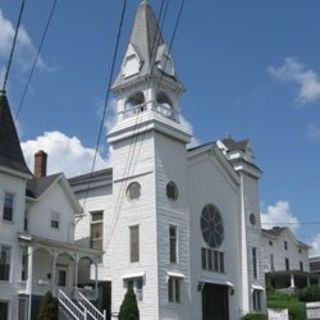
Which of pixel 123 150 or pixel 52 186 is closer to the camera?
pixel 52 186

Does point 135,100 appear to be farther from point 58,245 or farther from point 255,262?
point 255,262

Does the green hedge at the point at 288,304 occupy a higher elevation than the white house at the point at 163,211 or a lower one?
lower

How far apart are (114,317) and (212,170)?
12.7m

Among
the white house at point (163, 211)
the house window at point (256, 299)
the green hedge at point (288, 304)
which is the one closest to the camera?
the white house at point (163, 211)

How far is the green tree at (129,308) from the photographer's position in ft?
125

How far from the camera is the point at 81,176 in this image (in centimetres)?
5019

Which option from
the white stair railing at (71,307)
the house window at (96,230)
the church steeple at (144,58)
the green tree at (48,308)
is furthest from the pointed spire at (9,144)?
the church steeple at (144,58)

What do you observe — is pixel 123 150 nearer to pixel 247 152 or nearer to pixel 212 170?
pixel 212 170

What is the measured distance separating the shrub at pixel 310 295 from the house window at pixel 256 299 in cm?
1498

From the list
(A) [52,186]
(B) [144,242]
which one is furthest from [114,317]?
(A) [52,186]

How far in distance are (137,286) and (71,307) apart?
4601mm

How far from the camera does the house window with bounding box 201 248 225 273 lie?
45625 mm

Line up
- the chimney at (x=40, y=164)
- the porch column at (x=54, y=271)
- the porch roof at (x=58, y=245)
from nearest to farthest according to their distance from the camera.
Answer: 1. the porch roof at (x=58, y=245)
2. the porch column at (x=54, y=271)
3. the chimney at (x=40, y=164)

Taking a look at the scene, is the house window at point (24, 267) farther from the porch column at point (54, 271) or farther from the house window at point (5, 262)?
the porch column at point (54, 271)
